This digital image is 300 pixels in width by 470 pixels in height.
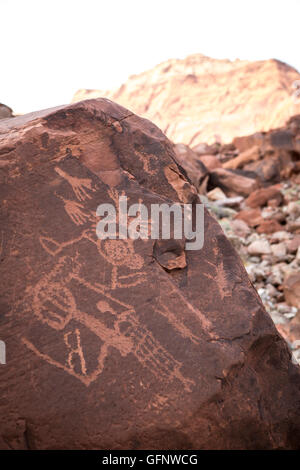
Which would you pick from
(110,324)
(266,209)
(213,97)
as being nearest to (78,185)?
(110,324)

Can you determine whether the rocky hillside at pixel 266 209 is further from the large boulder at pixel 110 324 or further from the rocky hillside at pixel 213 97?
the rocky hillside at pixel 213 97

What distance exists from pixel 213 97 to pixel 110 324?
30.8m

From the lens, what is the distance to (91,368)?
4.82ft

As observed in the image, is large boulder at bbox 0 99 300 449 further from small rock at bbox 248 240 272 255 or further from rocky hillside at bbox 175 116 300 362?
small rock at bbox 248 240 272 255

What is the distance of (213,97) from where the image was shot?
98.5ft

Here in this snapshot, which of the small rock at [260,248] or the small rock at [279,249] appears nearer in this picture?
the small rock at [279,249]

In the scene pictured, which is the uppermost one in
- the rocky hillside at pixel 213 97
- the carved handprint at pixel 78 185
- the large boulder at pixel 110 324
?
the carved handprint at pixel 78 185

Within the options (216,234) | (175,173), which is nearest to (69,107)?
(175,173)

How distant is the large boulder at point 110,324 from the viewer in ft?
4.71

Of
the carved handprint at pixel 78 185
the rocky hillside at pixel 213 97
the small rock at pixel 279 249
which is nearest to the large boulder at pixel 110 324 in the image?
the carved handprint at pixel 78 185

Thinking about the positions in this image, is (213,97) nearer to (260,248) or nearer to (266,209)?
(266,209)

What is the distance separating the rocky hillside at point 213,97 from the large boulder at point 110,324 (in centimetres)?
2219

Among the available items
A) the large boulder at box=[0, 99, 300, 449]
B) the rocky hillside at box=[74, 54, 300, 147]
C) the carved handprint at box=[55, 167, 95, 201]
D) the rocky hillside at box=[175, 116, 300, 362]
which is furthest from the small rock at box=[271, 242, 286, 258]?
the rocky hillside at box=[74, 54, 300, 147]

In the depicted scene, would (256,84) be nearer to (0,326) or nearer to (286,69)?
(286,69)
